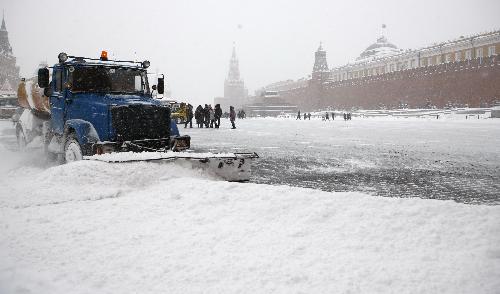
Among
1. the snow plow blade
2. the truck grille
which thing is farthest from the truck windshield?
the snow plow blade

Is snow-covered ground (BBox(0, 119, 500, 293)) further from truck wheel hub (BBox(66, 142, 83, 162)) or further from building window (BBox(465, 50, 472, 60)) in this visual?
building window (BBox(465, 50, 472, 60))

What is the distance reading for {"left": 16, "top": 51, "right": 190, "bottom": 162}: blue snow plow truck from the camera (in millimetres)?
7861

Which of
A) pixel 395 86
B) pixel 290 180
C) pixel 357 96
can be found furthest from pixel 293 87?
pixel 290 180

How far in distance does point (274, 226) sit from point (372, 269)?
46.8 inches

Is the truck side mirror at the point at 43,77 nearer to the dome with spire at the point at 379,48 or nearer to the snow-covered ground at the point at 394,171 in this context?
the snow-covered ground at the point at 394,171

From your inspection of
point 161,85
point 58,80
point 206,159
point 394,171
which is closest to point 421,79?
point 394,171

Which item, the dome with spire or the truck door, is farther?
the dome with spire

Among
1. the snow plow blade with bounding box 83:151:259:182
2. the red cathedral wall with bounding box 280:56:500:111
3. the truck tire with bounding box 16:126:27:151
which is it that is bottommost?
the snow plow blade with bounding box 83:151:259:182

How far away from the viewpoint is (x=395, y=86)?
2790 inches

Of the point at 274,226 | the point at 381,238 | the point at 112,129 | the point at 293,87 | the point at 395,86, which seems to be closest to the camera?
the point at 381,238

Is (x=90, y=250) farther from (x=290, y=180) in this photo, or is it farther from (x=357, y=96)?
(x=357, y=96)

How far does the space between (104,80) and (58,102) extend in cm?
119

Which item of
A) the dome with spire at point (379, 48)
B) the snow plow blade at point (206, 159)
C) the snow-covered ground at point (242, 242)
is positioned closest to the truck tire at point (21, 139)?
the snow plow blade at point (206, 159)

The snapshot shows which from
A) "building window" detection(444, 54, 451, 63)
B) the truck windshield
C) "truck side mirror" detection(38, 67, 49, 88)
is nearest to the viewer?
the truck windshield
